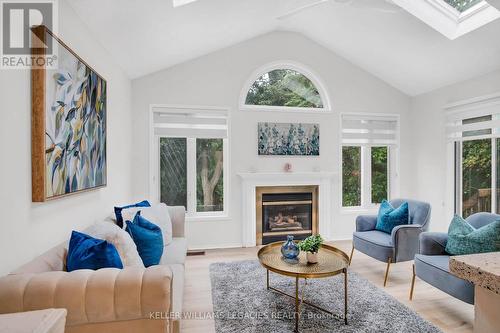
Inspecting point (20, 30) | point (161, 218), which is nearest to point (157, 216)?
point (161, 218)

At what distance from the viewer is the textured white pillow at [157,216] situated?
2568 millimetres

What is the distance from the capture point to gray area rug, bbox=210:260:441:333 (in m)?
2.14

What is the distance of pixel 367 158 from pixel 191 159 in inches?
118

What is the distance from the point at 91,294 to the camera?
1.25 metres

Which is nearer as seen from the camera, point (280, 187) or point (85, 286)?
point (85, 286)

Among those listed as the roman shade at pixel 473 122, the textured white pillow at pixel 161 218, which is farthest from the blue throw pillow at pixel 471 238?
the textured white pillow at pixel 161 218

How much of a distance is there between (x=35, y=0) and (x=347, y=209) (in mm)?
4589

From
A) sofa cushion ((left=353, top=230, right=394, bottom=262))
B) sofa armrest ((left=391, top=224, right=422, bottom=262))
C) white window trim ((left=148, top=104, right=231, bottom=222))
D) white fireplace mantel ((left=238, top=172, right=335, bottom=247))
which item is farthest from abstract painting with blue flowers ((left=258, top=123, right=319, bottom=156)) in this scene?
sofa armrest ((left=391, top=224, right=422, bottom=262))

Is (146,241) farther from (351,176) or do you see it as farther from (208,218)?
(351,176)

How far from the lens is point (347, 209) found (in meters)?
4.68

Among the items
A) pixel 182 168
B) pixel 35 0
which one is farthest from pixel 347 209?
pixel 35 0

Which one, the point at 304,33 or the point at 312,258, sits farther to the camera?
the point at 304,33

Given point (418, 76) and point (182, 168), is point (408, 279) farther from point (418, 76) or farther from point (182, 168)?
point (182, 168)

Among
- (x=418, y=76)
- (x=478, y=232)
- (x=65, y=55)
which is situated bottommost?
(x=478, y=232)
